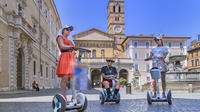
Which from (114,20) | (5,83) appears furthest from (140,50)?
(5,83)

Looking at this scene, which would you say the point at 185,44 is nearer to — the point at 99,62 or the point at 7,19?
the point at 99,62

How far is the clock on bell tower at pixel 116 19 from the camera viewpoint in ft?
236

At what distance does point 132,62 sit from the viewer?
168 ft

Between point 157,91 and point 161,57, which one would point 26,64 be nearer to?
point 161,57

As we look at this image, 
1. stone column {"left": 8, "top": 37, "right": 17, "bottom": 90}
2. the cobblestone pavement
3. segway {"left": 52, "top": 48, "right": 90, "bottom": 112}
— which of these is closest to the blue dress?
the cobblestone pavement

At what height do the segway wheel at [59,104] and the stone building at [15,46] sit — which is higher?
the stone building at [15,46]

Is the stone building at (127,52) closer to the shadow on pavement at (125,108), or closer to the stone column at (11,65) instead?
the stone column at (11,65)

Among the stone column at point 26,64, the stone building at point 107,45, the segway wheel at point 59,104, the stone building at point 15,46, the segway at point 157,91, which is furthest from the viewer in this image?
the stone building at point 107,45

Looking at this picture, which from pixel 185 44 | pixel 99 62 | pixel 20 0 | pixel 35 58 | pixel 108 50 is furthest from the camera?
pixel 108 50

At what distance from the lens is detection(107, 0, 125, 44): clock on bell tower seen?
71.9 metres

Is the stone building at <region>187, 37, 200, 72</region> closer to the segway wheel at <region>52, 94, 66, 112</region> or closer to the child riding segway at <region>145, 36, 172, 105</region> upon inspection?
the child riding segway at <region>145, 36, 172, 105</region>

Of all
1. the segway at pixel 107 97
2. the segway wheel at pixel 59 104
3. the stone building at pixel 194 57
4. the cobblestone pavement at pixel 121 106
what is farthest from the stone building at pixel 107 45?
the segway wheel at pixel 59 104

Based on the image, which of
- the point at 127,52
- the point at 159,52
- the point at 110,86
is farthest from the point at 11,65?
the point at 127,52

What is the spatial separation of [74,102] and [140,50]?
48.8 m
